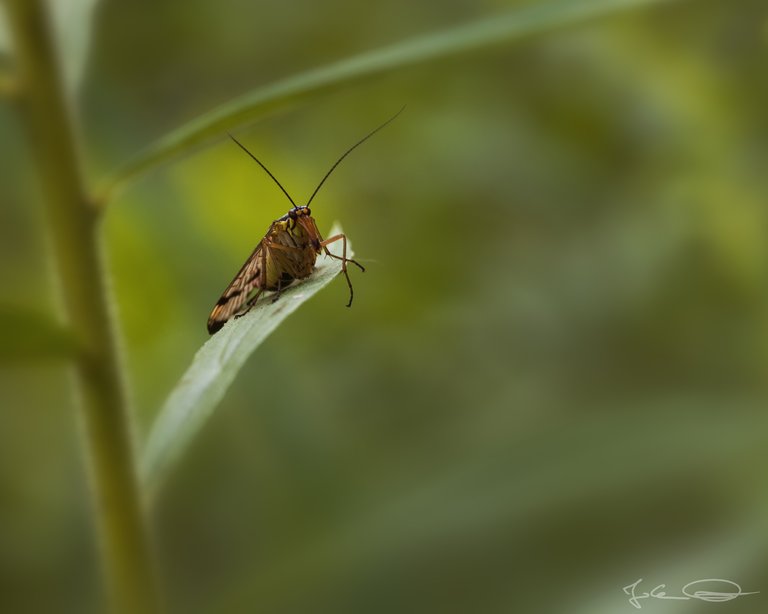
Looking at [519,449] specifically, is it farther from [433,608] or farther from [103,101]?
[103,101]

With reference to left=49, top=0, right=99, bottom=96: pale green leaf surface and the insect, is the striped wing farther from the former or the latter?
left=49, top=0, right=99, bottom=96: pale green leaf surface

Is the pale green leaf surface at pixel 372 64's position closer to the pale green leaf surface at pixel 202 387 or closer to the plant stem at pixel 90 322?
the plant stem at pixel 90 322

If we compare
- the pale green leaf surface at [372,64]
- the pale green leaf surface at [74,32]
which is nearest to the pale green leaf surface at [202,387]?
the pale green leaf surface at [372,64]

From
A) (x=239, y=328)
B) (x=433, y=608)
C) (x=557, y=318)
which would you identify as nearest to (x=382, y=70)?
(x=239, y=328)

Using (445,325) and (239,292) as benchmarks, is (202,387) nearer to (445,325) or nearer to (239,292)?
(239,292)
